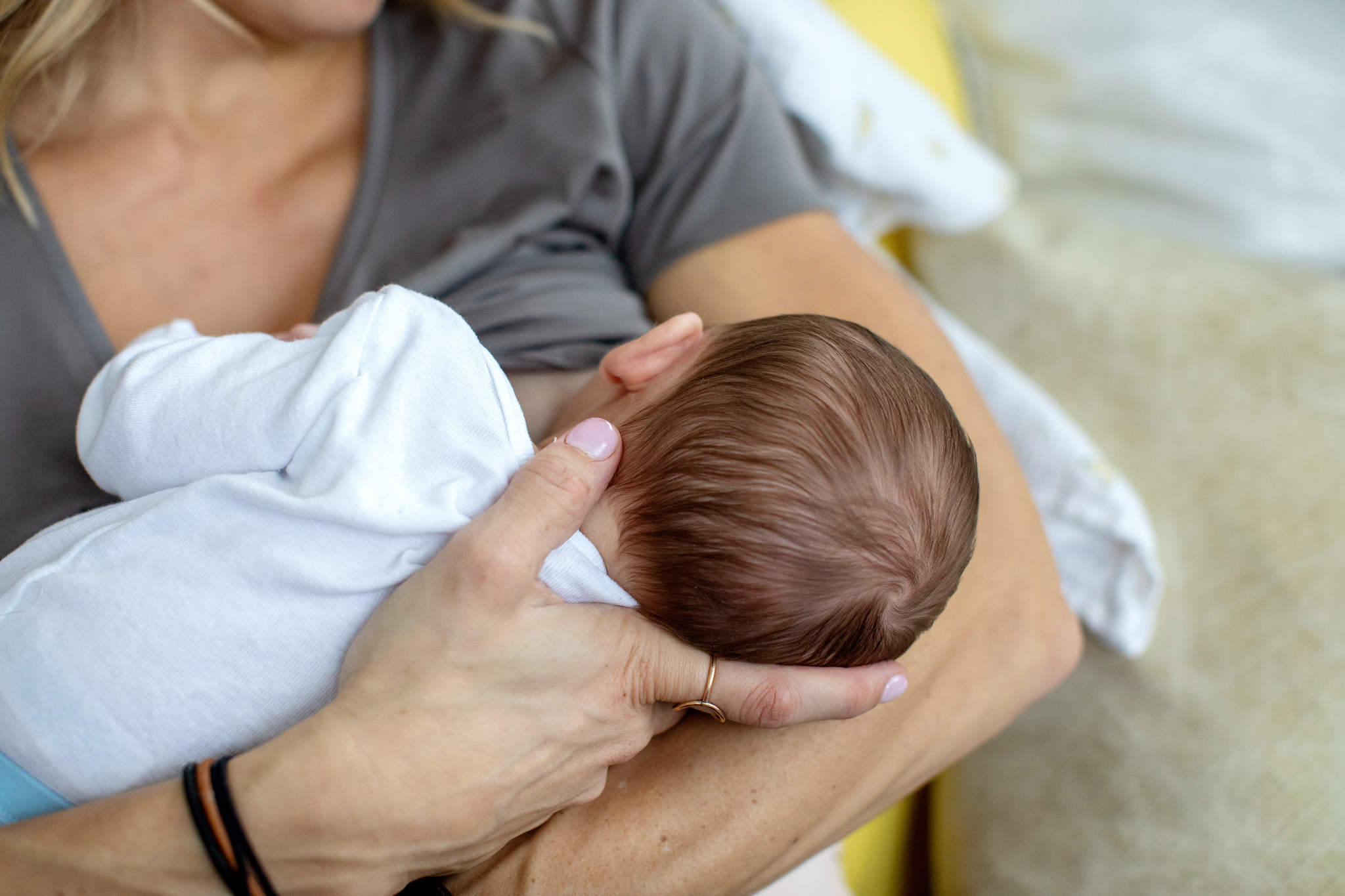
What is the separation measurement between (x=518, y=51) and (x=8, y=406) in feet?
2.48

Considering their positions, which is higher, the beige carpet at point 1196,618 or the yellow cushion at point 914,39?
the yellow cushion at point 914,39

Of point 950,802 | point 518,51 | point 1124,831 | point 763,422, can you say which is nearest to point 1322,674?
point 1124,831

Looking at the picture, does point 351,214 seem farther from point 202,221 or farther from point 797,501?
point 797,501

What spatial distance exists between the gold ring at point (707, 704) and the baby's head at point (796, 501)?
28mm

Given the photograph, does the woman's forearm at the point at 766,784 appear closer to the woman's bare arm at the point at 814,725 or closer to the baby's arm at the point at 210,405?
the woman's bare arm at the point at 814,725

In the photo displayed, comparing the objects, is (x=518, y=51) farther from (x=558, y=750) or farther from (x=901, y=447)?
(x=558, y=750)

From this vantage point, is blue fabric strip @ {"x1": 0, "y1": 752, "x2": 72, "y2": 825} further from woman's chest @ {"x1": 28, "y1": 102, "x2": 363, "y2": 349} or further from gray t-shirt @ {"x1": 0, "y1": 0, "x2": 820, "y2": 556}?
woman's chest @ {"x1": 28, "y1": 102, "x2": 363, "y2": 349}

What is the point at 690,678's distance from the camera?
2.48ft

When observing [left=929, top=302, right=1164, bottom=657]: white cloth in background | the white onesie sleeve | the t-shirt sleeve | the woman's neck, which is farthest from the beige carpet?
the woman's neck

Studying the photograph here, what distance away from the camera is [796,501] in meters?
0.70

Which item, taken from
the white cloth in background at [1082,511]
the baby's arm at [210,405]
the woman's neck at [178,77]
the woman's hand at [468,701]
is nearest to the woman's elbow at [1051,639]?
the white cloth in background at [1082,511]

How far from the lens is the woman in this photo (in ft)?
3.23

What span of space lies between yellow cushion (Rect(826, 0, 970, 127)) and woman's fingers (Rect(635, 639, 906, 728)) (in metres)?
1.37

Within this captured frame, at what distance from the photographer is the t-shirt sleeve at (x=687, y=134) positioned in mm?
1162
